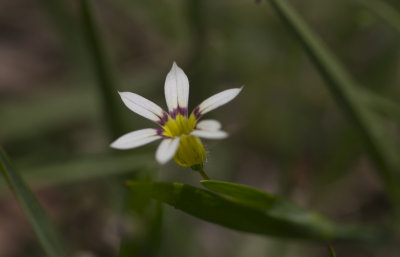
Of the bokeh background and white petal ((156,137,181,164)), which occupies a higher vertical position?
white petal ((156,137,181,164))

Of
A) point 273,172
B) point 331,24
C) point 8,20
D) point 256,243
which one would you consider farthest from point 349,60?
point 8,20

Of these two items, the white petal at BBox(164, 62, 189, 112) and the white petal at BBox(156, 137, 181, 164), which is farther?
the white petal at BBox(164, 62, 189, 112)

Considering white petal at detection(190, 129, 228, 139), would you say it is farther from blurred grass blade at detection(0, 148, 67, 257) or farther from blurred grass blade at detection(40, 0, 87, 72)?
blurred grass blade at detection(40, 0, 87, 72)

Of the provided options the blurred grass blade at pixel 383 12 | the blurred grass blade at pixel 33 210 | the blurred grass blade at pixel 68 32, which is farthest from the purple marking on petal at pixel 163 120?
the blurred grass blade at pixel 68 32

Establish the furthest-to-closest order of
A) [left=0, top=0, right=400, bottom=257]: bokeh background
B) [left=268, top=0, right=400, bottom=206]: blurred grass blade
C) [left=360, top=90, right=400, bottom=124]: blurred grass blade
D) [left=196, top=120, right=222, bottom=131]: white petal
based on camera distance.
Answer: [left=0, top=0, right=400, bottom=257]: bokeh background, [left=360, top=90, right=400, bottom=124]: blurred grass blade, [left=268, top=0, right=400, bottom=206]: blurred grass blade, [left=196, top=120, right=222, bottom=131]: white petal

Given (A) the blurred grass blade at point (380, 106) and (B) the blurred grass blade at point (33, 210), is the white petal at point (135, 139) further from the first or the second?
(A) the blurred grass blade at point (380, 106)

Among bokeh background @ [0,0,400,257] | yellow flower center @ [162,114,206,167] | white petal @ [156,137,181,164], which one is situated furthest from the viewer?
bokeh background @ [0,0,400,257]

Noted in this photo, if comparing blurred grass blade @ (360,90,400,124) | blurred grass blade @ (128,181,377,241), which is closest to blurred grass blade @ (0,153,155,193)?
blurred grass blade @ (128,181,377,241)

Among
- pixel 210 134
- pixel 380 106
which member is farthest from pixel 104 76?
pixel 380 106
